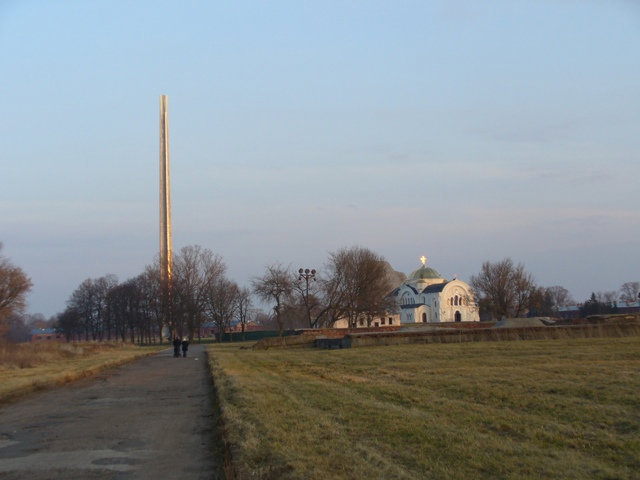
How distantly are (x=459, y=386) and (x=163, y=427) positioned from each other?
6.82 metres

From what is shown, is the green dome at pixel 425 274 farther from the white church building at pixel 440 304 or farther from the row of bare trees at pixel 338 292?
the row of bare trees at pixel 338 292

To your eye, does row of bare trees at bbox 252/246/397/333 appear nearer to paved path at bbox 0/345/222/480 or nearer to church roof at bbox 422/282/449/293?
church roof at bbox 422/282/449/293

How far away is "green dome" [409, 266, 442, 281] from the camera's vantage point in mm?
120438

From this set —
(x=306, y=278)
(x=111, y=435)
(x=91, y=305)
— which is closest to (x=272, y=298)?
(x=306, y=278)

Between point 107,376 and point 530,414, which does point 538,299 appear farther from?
point 530,414

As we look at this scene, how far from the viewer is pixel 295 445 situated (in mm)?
9758

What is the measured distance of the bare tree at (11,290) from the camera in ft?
201

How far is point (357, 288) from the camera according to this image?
8262 centimetres

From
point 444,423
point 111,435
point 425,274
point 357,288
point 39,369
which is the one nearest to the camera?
point 444,423

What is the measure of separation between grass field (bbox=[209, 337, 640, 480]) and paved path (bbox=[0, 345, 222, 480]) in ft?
2.26

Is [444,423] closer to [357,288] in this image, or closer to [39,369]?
[39,369]

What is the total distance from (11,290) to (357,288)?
125 feet

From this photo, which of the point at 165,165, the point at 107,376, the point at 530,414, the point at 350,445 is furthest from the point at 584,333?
the point at 165,165

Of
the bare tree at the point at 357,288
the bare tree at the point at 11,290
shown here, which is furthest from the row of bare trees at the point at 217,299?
the bare tree at the point at 11,290
